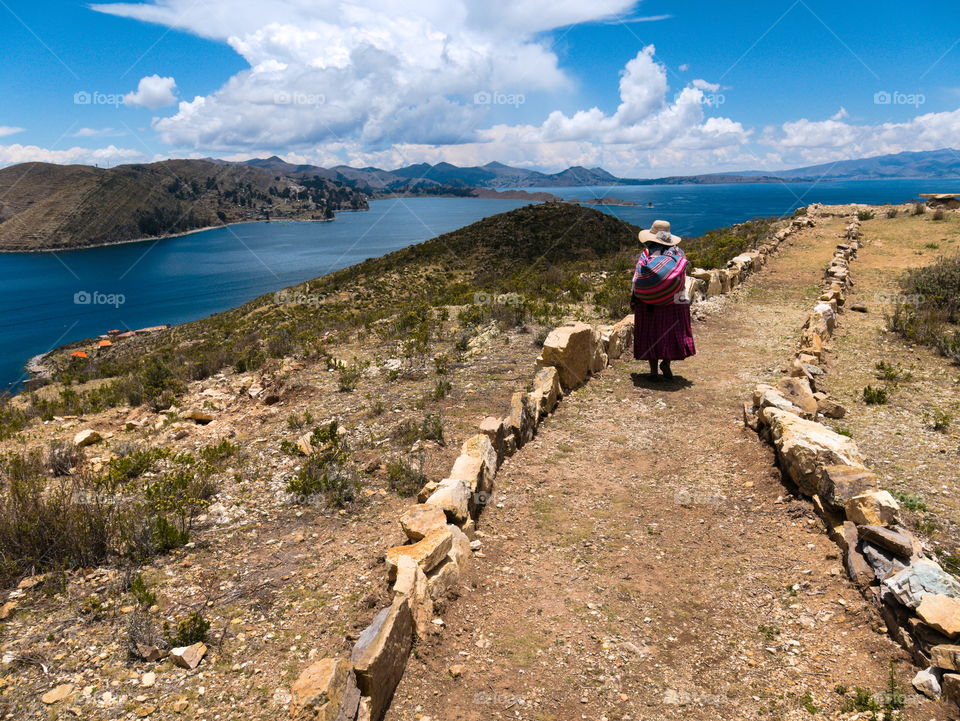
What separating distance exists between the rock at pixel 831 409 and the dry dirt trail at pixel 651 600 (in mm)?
1196

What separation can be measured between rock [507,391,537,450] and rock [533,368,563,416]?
0.38m

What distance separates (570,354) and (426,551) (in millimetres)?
5282

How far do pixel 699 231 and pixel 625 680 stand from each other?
6544cm

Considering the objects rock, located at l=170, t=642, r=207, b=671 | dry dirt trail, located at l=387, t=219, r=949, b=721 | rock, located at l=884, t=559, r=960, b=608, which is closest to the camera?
dry dirt trail, located at l=387, t=219, r=949, b=721

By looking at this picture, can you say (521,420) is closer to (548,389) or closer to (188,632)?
(548,389)

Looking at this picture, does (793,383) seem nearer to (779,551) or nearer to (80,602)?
(779,551)

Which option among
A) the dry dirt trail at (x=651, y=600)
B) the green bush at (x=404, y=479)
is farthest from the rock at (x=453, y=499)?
the green bush at (x=404, y=479)

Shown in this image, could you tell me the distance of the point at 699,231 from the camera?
61500 mm

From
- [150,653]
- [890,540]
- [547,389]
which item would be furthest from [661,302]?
[150,653]

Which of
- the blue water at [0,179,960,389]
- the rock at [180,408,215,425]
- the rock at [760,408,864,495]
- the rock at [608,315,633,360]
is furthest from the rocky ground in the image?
the blue water at [0,179,960,389]

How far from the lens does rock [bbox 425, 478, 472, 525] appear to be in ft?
16.9

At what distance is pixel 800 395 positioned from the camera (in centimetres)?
754

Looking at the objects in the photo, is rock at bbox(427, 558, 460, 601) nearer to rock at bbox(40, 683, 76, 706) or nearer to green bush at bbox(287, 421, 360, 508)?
green bush at bbox(287, 421, 360, 508)

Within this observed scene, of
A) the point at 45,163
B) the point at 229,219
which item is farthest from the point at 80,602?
the point at 45,163
